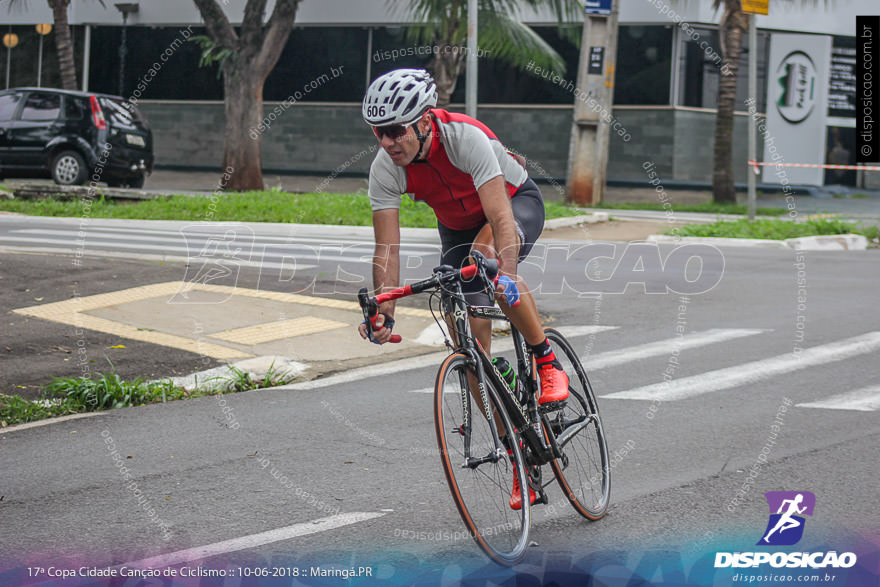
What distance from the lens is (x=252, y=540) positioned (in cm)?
469

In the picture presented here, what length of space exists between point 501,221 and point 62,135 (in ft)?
60.9

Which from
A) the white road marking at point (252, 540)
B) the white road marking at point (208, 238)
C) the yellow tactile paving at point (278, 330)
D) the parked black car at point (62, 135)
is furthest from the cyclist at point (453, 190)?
the parked black car at point (62, 135)

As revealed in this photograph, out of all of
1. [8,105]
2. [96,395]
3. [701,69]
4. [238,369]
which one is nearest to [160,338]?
[238,369]

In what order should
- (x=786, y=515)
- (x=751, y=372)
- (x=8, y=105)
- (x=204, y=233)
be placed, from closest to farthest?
(x=786, y=515), (x=751, y=372), (x=204, y=233), (x=8, y=105)

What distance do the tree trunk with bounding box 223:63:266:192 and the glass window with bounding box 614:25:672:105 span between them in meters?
10.4

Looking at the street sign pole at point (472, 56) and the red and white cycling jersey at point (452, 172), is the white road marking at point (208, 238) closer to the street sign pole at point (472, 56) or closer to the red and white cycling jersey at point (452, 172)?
the street sign pole at point (472, 56)

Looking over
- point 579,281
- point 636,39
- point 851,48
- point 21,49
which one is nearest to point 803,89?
point 851,48

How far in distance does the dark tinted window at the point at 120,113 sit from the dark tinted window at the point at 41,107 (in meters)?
0.87

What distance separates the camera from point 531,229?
5.19 m

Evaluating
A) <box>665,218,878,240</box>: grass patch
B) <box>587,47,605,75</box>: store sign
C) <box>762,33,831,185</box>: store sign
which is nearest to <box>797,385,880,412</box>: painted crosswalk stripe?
<box>665,218,878,240</box>: grass patch

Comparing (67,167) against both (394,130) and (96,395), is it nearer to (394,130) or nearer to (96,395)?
(96,395)

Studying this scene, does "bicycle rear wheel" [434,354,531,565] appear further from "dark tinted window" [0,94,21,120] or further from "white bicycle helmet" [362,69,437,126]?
"dark tinted window" [0,94,21,120]

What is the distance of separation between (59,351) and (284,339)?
1.81 m

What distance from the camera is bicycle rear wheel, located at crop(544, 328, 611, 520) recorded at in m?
4.96
